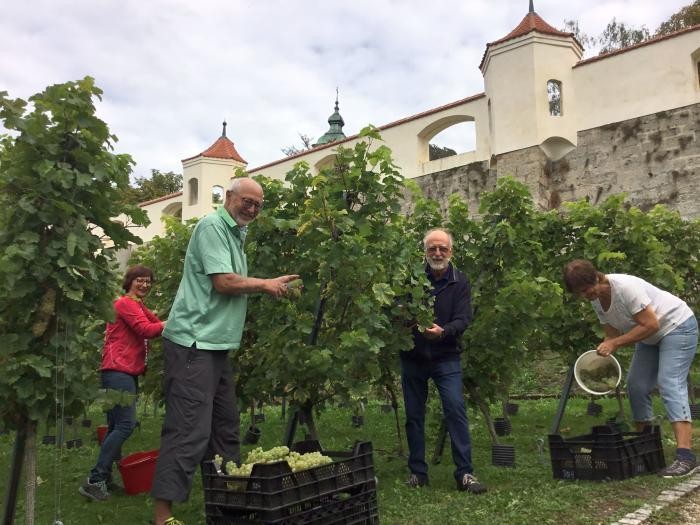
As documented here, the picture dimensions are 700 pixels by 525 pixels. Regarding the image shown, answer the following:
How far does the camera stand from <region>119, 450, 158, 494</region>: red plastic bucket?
4.24m

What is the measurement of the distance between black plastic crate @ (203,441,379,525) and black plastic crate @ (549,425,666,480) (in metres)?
1.80

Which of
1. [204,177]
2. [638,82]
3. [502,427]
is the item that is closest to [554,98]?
[638,82]

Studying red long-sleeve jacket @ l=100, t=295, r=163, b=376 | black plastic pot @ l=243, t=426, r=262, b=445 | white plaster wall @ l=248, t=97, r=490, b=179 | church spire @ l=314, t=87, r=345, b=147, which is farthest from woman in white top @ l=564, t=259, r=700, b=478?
church spire @ l=314, t=87, r=345, b=147

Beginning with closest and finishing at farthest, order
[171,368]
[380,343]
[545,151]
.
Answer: [171,368] < [380,343] < [545,151]

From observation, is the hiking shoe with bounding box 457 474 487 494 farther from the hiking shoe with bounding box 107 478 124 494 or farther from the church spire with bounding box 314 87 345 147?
the church spire with bounding box 314 87 345 147

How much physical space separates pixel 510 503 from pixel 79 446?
463 centimetres

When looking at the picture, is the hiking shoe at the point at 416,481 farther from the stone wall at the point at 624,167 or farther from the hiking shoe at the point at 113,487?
the stone wall at the point at 624,167

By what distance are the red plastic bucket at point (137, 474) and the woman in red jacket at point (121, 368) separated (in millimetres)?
115

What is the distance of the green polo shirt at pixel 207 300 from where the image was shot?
3.04 meters

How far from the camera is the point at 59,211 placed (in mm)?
3057

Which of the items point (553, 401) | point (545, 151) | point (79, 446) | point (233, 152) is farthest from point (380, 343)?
point (233, 152)

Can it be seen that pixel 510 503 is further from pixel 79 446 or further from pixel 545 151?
pixel 545 151

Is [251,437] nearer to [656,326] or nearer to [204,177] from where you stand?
[656,326]

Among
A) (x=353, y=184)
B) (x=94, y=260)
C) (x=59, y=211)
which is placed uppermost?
(x=353, y=184)
